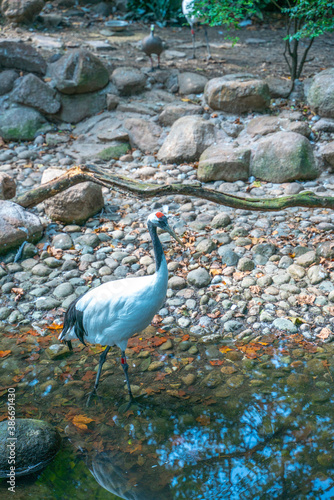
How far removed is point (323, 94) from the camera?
22.4ft

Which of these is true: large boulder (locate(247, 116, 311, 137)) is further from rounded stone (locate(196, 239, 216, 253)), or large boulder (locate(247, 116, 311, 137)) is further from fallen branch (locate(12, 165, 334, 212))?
rounded stone (locate(196, 239, 216, 253))

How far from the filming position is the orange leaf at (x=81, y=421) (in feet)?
11.7

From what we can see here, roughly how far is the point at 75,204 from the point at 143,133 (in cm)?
229

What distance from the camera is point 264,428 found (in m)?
3.44

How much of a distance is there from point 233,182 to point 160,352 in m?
2.96

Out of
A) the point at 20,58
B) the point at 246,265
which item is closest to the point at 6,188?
the point at 246,265

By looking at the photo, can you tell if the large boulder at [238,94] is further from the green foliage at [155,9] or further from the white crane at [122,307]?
the green foliage at [155,9]

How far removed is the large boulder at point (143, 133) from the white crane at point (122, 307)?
3.95 meters

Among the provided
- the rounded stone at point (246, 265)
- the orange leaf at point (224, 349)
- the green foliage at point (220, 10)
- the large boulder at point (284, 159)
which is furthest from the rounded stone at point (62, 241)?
the green foliage at point (220, 10)

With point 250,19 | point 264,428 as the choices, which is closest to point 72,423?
point 264,428

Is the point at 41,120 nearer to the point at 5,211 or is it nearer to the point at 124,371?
the point at 5,211

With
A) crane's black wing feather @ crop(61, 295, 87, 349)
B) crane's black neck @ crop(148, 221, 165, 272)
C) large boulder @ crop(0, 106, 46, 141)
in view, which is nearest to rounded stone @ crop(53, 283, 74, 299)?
crane's black wing feather @ crop(61, 295, 87, 349)

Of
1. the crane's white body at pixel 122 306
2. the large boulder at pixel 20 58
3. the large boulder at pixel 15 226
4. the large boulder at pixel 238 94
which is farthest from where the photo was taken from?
the large boulder at pixel 20 58

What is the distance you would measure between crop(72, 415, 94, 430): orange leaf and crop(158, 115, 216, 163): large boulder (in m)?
4.25
